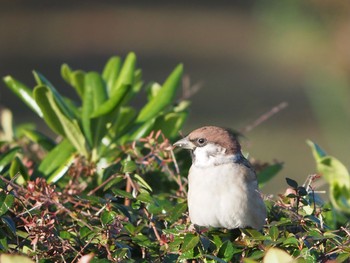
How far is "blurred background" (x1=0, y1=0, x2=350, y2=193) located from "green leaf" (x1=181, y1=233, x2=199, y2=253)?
12.7 feet

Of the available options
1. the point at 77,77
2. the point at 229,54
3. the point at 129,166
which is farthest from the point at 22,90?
the point at 229,54

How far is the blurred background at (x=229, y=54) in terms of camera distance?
8.34 m

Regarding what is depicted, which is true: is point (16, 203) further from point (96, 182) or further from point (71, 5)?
point (71, 5)

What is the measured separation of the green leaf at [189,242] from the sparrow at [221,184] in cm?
37

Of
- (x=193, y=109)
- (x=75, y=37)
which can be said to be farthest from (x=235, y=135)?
(x=75, y=37)

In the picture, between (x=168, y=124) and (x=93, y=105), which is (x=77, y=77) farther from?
(x=168, y=124)

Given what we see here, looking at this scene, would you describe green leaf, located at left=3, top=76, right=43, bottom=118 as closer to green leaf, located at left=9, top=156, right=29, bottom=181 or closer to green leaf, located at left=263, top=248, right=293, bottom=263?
green leaf, located at left=9, top=156, right=29, bottom=181

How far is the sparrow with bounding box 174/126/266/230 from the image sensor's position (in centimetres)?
261

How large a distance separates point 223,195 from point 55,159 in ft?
1.88

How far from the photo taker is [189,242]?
7.09ft

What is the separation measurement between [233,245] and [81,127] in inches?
36.4

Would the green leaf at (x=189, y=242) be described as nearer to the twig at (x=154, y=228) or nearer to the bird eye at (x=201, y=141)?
the twig at (x=154, y=228)

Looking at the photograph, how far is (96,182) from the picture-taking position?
2.89 m

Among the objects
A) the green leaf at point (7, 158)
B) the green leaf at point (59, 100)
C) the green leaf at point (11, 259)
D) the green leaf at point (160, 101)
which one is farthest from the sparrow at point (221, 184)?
the green leaf at point (11, 259)
